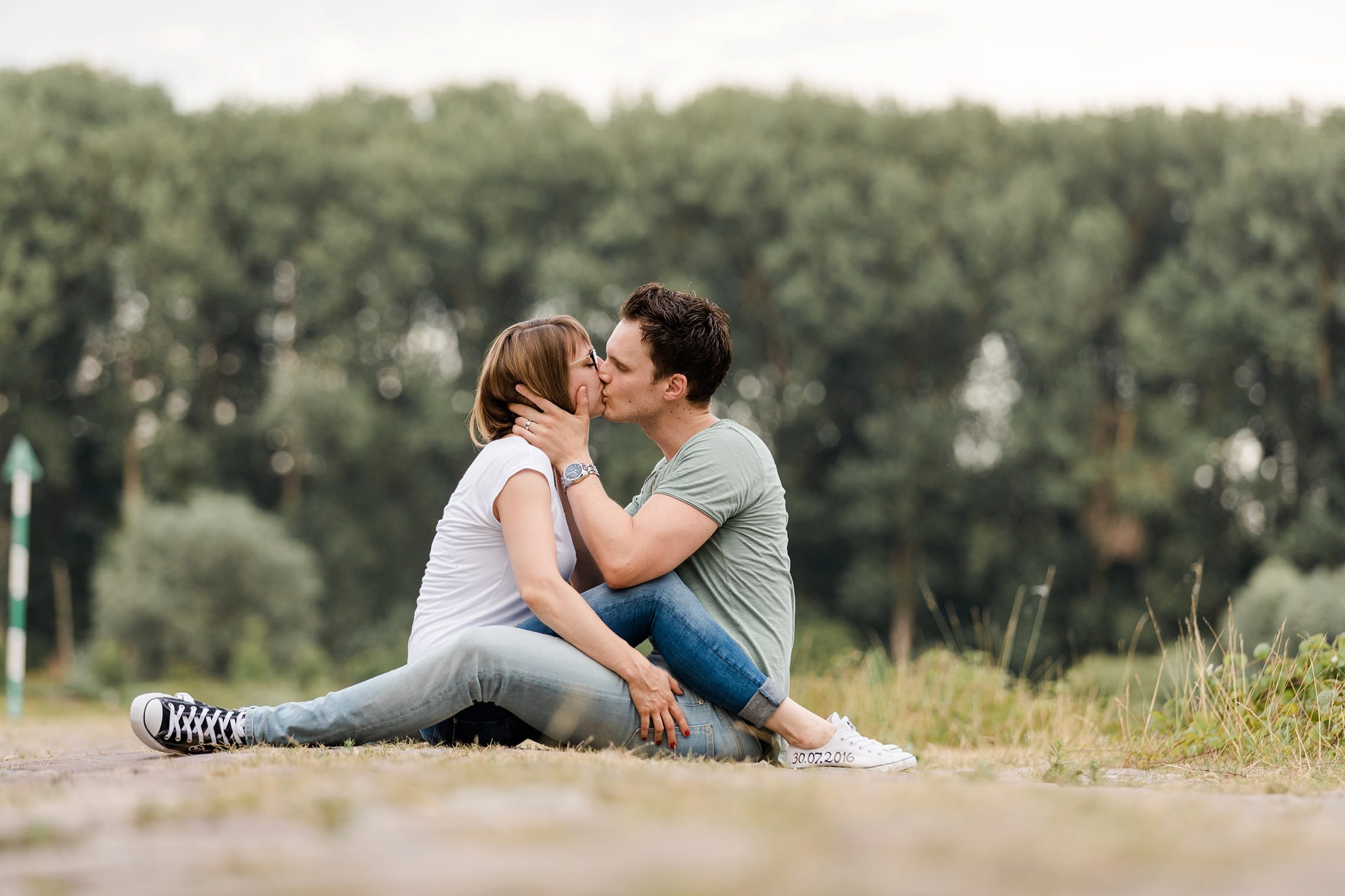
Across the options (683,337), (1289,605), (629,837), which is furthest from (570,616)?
(1289,605)

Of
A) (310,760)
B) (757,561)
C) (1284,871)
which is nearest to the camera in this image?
(1284,871)

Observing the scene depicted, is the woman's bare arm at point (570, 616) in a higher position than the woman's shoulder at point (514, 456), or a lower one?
lower

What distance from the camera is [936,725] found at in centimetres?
602

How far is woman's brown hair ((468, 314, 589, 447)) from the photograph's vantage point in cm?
388

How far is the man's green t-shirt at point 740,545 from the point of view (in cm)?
377

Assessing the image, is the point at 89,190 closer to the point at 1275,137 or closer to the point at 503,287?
the point at 503,287

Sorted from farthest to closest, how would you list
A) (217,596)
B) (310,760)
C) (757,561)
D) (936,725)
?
(217,596)
(936,725)
(757,561)
(310,760)

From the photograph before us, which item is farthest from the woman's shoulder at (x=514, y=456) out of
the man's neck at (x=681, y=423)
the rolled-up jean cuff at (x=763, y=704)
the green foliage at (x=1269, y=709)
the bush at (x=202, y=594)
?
the bush at (x=202, y=594)

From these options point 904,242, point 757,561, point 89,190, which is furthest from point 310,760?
point 89,190

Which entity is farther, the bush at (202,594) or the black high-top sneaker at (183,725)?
the bush at (202,594)

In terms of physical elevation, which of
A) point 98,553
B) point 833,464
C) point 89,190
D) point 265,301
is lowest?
point 98,553

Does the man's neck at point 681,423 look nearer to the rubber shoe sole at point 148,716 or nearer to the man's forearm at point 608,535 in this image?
the man's forearm at point 608,535

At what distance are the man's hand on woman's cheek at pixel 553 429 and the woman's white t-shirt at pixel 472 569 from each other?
0.15ft

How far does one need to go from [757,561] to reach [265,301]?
66.3ft
